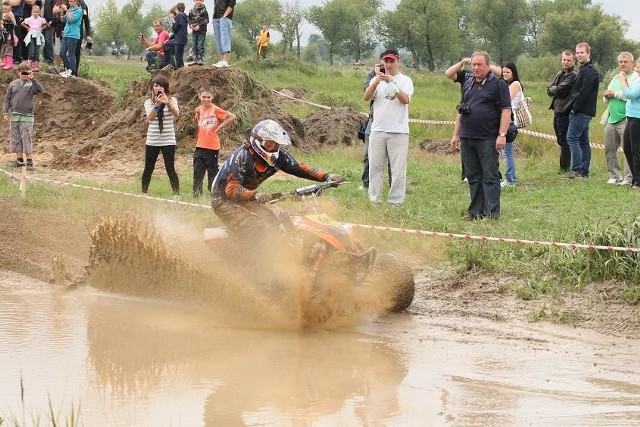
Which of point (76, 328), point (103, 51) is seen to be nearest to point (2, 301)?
point (76, 328)

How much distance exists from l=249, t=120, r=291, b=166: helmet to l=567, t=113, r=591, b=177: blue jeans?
895 centimetres

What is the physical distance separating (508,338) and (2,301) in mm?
5273

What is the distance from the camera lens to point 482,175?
13828 mm

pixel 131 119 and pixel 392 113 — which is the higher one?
pixel 392 113

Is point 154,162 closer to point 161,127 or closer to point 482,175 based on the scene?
point 161,127

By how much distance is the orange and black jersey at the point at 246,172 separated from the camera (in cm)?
994

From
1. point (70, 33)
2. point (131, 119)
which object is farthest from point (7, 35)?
point (131, 119)

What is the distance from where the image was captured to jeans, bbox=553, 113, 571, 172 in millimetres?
18109

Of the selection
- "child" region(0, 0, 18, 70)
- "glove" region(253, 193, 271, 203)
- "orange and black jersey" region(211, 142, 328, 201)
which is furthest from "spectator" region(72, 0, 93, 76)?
"glove" region(253, 193, 271, 203)

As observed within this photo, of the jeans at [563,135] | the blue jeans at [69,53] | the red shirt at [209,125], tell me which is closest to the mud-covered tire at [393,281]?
the red shirt at [209,125]

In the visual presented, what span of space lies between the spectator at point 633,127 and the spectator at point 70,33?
1287 cm

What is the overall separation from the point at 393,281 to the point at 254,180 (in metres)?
1.66

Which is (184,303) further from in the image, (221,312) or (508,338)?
(508,338)

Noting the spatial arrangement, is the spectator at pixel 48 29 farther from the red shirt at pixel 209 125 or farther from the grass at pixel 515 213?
the red shirt at pixel 209 125
